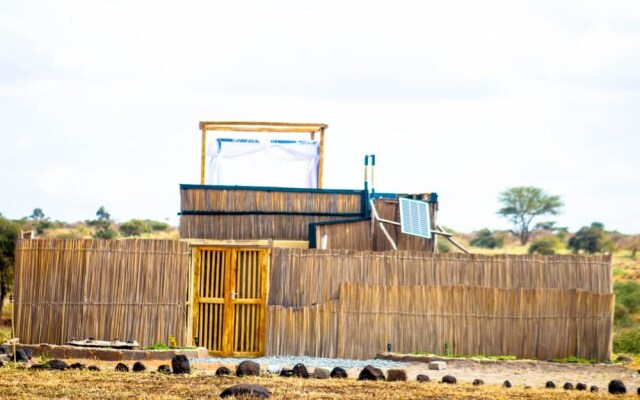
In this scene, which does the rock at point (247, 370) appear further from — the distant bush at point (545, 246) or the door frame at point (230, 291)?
the distant bush at point (545, 246)

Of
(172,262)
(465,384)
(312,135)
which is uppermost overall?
(312,135)

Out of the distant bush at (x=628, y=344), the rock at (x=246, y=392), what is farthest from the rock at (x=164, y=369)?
the distant bush at (x=628, y=344)

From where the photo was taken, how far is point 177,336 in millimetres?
22578

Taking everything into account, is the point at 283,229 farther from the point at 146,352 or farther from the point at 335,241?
the point at 146,352

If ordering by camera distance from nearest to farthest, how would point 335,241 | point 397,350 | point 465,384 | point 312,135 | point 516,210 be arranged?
point 465,384, point 397,350, point 335,241, point 312,135, point 516,210

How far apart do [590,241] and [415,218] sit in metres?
38.3

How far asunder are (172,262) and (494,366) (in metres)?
5.82

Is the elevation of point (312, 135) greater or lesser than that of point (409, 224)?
greater

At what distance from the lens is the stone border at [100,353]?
69.9ft

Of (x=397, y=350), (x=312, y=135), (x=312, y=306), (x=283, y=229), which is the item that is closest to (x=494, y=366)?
(x=397, y=350)

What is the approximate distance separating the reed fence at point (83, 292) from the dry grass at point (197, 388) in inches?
138

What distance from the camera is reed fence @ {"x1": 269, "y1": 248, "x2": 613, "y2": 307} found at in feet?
75.4

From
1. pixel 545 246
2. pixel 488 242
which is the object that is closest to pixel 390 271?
pixel 545 246

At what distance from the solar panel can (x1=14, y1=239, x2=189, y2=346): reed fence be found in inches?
210
